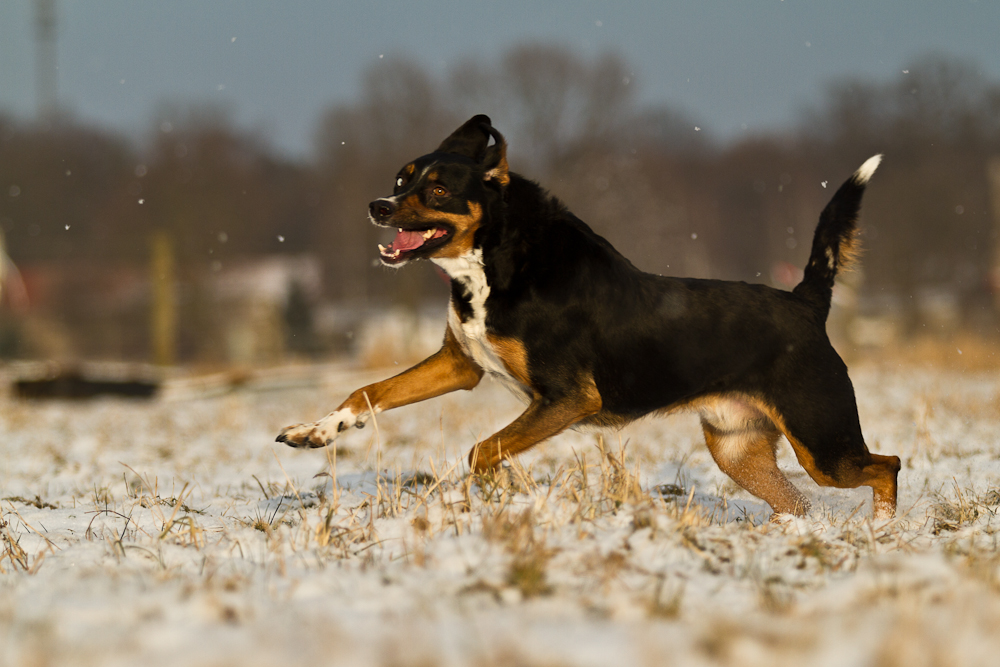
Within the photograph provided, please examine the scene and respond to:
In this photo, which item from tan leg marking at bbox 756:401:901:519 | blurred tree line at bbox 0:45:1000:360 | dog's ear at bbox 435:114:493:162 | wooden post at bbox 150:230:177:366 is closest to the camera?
tan leg marking at bbox 756:401:901:519

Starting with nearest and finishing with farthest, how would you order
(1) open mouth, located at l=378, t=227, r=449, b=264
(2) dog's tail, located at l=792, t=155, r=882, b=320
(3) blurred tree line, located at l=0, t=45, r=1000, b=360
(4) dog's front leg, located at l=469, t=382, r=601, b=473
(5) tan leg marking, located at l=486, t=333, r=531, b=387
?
(4) dog's front leg, located at l=469, t=382, r=601, b=473, (5) tan leg marking, located at l=486, t=333, r=531, b=387, (1) open mouth, located at l=378, t=227, r=449, b=264, (2) dog's tail, located at l=792, t=155, r=882, b=320, (3) blurred tree line, located at l=0, t=45, r=1000, b=360

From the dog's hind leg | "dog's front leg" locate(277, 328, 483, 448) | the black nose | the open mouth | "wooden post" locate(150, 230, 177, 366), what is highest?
the black nose

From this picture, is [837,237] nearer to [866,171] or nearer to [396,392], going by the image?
[866,171]

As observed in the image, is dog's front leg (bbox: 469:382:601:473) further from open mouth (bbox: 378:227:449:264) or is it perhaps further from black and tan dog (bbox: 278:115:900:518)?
open mouth (bbox: 378:227:449:264)

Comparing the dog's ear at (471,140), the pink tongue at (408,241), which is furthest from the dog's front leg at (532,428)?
the dog's ear at (471,140)

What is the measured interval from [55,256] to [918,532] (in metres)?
27.7

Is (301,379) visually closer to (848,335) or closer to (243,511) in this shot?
(243,511)

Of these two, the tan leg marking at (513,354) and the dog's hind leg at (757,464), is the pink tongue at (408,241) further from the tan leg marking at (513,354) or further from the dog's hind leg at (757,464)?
the dog's hind leg at (757,464)

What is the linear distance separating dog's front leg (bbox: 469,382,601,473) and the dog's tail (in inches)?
56.7

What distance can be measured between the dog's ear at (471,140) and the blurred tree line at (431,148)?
15850 millimetres

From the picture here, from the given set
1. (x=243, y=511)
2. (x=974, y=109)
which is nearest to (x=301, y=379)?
(x=243, y=511)

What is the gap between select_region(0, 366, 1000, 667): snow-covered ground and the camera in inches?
65.1

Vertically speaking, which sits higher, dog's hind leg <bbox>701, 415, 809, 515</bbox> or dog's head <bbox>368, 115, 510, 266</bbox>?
dog's head <bbox>368, 115, 510, 266</bbox>

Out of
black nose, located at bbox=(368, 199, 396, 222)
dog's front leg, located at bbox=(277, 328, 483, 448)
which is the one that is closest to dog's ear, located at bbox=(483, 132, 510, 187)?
black nose, located at bbox=(368, 199, 396, 222)
